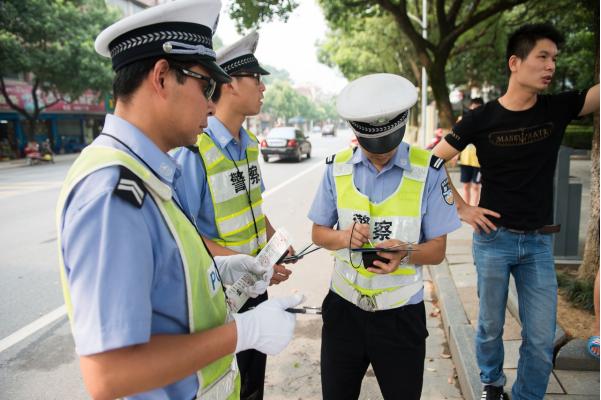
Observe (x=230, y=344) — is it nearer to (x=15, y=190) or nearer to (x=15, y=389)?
(x=15, y=389)

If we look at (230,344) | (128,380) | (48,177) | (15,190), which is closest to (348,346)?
(230,344)

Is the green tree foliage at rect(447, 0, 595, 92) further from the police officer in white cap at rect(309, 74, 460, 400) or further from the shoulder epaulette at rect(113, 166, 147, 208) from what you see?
the shoulder epaulette at rect(113, 166, 147, 208)

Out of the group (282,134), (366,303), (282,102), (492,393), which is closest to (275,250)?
(366,303)

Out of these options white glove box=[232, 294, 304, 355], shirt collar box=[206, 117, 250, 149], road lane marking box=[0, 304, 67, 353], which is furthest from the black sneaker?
road lane marking box=[0, 304, 67, 353]

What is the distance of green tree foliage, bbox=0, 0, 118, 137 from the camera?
63.8ft

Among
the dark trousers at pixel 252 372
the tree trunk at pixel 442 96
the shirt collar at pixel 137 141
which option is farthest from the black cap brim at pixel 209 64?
the tree trunk at pixel 442 96

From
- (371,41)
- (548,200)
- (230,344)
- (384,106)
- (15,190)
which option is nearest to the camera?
(230,344)

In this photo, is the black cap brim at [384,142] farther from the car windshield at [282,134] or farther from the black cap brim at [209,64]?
the car windshield at [282,134]

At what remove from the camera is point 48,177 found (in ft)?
50.5

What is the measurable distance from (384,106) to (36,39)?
77.3ft

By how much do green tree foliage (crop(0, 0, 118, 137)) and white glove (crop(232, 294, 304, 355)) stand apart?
22.4m

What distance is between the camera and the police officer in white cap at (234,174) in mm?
2262

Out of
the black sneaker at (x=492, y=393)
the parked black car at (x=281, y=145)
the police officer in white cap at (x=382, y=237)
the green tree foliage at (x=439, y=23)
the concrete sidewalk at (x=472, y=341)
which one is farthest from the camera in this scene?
the parked black car at (x=281, y=145)

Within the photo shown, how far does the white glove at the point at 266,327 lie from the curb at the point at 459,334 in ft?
6.16
